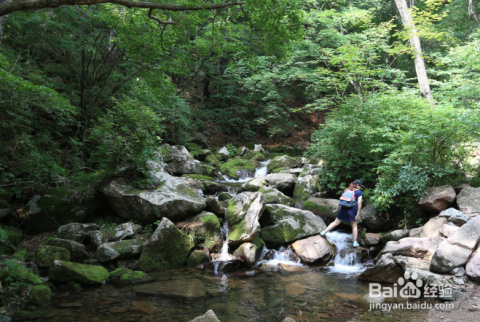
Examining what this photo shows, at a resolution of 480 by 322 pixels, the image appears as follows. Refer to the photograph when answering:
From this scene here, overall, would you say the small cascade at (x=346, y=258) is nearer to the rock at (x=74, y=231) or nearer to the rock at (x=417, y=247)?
the rock at (x=417, y=247)

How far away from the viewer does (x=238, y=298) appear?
5082mm

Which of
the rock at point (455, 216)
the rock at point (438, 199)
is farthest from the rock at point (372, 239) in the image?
the rock at point (455, 216)

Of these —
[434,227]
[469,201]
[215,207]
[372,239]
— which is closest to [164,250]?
[215,207]

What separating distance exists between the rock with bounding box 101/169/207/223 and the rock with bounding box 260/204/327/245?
199 cm

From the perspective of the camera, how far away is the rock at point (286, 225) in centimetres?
759

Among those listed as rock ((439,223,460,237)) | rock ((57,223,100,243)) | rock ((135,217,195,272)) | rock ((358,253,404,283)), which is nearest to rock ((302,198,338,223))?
rock ((439,223,460,237))

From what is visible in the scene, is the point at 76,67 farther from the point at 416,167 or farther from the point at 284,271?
the point at 416,167

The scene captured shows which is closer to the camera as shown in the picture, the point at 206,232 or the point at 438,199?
the point at 438,199

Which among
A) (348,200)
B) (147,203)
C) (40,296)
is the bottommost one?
(40,296)

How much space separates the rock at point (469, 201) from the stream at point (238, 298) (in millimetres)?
2665

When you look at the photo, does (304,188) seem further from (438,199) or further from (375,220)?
(438,199)

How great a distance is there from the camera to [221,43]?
7.72m

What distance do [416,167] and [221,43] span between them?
20.3 ft

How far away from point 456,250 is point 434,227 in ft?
4.64
